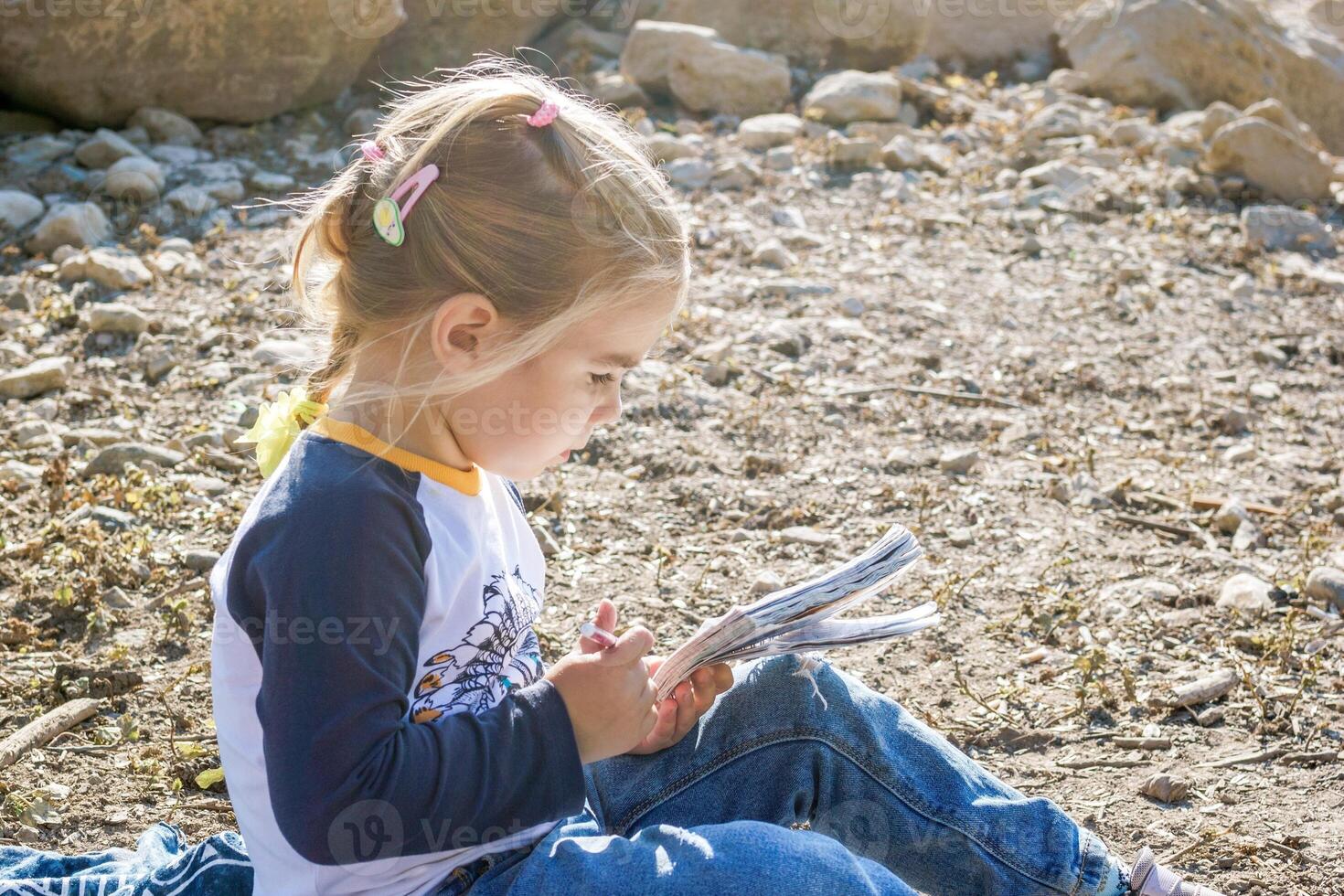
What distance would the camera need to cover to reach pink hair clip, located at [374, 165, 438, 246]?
6.11 feet

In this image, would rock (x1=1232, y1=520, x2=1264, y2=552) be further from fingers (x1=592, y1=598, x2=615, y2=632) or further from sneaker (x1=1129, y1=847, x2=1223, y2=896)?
fingers (x1=592, y1=598, x2=615, y2=632)

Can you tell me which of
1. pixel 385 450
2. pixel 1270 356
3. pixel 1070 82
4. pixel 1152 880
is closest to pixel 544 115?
pixel 385 450

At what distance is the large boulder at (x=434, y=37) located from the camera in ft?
24.0

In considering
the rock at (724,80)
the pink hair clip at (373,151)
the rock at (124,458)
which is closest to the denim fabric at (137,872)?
the pink hair clip at (373,151)

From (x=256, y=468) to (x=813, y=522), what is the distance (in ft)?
5.75

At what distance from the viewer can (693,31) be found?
769 centimetres

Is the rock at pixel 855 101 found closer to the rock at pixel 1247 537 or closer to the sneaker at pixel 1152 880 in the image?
the rock at pixel 1247 537

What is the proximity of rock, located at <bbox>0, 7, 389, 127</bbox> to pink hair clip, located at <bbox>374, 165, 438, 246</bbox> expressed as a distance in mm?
5054

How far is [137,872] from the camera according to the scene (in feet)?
7.34

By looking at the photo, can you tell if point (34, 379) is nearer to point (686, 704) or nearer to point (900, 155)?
point (686, 704)

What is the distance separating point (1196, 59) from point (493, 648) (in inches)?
315

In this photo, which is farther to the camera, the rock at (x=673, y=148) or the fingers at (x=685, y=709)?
the rock at (x=673, y=148)

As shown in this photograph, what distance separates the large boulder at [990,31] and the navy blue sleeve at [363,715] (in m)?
8.11

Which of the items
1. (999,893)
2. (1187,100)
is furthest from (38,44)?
(1187,100)
